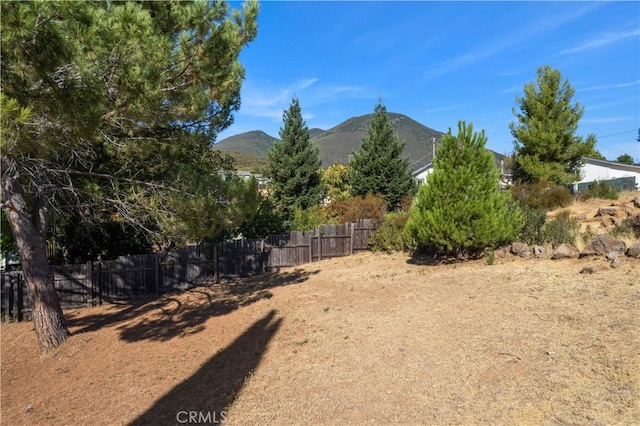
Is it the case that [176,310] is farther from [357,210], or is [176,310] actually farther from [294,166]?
[294,166]

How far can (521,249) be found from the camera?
9633mm

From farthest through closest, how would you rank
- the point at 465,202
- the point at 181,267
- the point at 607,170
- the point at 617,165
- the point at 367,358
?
the point at 607,170
the point at 617,165
the point at 181,267
the point at 465,202
the point at 367,358

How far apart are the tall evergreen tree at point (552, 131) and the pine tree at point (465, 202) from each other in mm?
13359

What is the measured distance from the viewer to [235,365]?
18.1ft

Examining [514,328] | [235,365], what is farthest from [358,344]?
[514,328]

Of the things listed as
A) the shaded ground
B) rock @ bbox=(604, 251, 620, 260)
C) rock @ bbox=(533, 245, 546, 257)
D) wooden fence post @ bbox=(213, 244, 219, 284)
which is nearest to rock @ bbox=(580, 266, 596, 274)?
the shaded ground

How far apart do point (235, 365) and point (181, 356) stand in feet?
3.63

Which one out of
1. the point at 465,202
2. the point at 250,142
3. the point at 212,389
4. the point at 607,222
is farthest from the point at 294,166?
the point at 250,142

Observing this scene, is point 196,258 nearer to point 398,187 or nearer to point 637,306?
point 637,306

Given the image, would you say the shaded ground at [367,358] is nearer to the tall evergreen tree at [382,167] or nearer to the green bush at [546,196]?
the green bush at [546,196]

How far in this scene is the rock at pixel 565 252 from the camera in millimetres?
8645

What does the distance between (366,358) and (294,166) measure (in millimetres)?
Answer: 19087

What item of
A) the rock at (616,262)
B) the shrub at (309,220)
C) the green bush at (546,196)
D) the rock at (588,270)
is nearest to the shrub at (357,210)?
the shrub at (309,220)

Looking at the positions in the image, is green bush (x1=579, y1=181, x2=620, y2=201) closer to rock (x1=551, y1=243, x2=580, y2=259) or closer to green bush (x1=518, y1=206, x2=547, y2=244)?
green bush (x1=518, y1=206, x2=547, y2=244)
